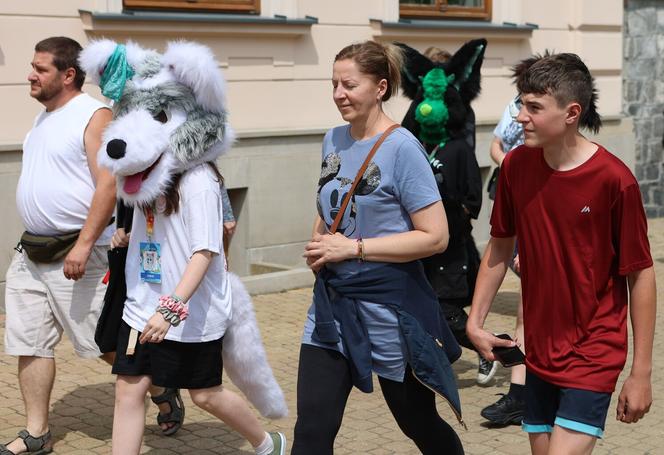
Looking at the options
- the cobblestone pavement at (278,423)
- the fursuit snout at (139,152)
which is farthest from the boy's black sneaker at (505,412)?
the fursuit snout at (139,152)

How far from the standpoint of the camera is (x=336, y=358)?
172 inches

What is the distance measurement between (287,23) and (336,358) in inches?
255

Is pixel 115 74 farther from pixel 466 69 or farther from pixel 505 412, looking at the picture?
pixel 505 412

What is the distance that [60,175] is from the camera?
5.59m

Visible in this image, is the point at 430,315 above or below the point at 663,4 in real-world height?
below

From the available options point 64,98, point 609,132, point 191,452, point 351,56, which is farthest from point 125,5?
point 609,132

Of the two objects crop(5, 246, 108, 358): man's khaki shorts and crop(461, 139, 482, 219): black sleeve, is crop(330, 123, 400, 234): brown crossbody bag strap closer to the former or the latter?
crop(5, 246, 108, 358): man's khaki shorts

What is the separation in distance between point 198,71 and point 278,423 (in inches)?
87.5

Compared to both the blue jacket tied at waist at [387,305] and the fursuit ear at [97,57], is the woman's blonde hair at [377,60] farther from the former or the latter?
the fursuit ear at [97,57]

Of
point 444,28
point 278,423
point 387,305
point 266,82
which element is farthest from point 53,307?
point 444,28

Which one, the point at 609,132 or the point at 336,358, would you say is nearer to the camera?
the point at 336,358

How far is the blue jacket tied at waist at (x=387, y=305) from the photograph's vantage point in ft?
14.2

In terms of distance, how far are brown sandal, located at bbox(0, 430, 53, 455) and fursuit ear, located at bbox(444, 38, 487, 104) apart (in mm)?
2803

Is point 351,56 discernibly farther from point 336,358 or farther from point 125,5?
point 125,5
